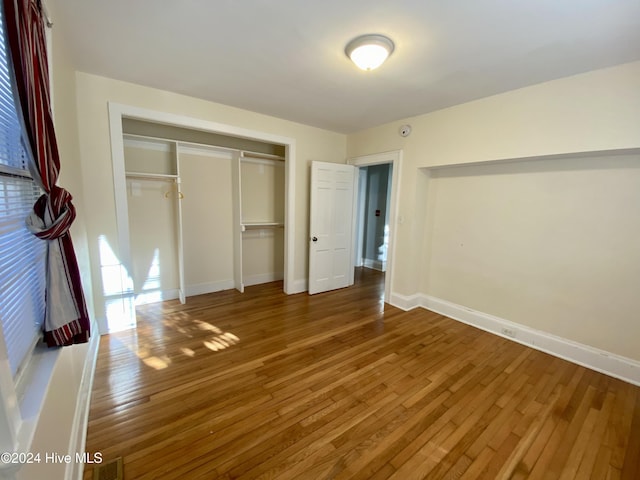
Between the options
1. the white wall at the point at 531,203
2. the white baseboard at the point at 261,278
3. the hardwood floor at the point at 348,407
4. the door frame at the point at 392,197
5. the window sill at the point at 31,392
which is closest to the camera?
the window sill at the point at 31,392

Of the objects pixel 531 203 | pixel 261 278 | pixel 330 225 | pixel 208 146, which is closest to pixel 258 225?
pixel 261 278

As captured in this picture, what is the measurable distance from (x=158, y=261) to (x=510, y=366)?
4.33 m

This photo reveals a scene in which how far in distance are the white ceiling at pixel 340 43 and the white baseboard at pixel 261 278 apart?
9.35 ft

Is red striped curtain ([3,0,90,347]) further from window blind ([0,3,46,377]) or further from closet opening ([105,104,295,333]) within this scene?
closet opening ([105,104,295,333])

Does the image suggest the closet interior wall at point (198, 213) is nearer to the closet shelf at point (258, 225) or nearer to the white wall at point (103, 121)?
the closet shelf at point (258, 225)

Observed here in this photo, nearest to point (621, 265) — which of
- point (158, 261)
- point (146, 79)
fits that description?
point (146, 79)

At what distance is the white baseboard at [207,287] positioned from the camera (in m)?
3.99

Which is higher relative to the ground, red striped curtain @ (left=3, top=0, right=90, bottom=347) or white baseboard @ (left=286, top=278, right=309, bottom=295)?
red striped curtain @ (left=3, top=0, right=90, bottom=347)

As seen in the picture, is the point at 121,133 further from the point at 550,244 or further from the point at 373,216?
the point at 373,216

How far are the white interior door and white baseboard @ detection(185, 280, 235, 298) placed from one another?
4.56ft

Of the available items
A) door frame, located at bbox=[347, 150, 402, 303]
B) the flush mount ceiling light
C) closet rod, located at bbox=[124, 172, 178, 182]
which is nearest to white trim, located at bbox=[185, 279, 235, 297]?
closet rod, located at bbox=[124, 172, 178, 182]

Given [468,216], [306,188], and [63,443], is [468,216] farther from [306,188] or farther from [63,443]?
[63,443]

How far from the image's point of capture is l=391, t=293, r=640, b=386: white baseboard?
233 cm

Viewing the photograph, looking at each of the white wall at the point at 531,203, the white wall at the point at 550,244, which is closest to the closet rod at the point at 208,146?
the white wall at the point at 531,203
